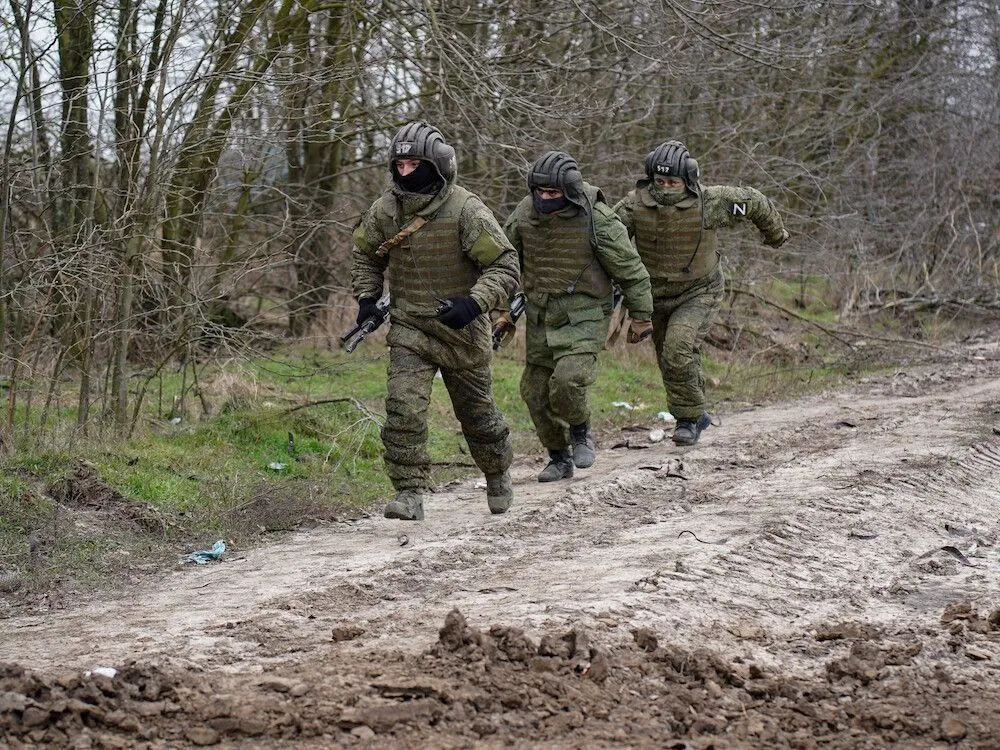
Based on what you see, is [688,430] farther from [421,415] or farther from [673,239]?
[421,415]

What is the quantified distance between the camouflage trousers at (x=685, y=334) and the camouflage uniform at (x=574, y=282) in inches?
38.7

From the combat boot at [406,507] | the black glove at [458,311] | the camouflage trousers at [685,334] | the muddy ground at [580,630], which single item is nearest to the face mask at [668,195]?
the camouflage trousers at [685,334]

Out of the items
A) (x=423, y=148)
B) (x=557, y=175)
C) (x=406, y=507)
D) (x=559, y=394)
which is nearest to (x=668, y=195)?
(x=557, y=175)

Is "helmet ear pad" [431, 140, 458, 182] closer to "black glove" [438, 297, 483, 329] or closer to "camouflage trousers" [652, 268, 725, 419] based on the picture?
"black glove" [438, 297, 483, 329]

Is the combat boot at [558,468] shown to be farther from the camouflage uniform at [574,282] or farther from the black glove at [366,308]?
the black glove at [366,308]

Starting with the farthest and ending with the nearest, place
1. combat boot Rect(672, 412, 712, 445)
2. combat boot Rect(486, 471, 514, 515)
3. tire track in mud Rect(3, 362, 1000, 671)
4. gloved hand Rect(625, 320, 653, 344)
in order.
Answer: combat boot Rect(672, 412, 712, 445) → gloved hand Rect(625, 320, 653, 344) → combat boot Rect(486, 471, 514, 515) → tire track in mud Rect(3, 362, 1000, 671)

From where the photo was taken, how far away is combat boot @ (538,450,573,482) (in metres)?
8.38

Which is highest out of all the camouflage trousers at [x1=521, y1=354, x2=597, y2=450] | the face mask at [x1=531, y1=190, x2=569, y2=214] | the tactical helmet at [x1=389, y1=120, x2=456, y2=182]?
the tactical helmet at [x1=389, y1=120, x2=456, y2=182]

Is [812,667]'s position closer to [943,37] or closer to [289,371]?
[289,371]

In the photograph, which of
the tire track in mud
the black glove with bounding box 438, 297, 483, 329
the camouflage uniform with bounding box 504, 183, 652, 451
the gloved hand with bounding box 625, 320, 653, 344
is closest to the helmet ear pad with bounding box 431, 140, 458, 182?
the black glove with bounding box 438, 297, 483, 329

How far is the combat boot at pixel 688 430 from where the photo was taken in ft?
30.7

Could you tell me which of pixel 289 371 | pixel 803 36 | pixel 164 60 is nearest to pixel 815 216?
pixel 803 36

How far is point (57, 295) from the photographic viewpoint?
812cm

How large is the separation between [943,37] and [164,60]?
15338 mm
